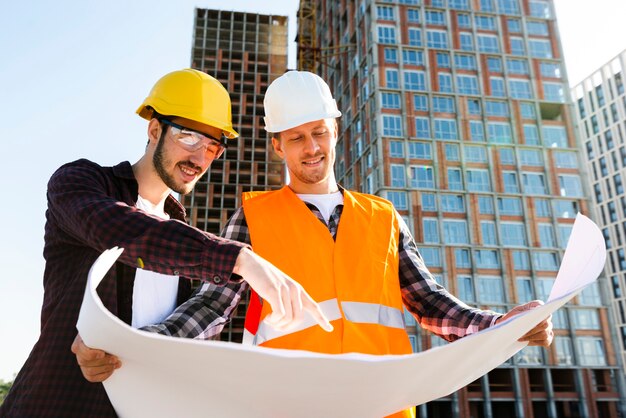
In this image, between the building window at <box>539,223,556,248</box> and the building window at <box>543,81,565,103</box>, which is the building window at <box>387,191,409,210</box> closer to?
the building window at <box>539,223,556,248</box>

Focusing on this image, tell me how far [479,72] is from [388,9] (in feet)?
27.6

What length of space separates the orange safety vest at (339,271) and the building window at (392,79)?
39.1 m

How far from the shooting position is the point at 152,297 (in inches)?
72.0

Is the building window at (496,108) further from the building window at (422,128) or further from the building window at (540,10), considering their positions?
the building window at (540,10)

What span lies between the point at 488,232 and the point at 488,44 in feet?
49.4

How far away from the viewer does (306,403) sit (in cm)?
110

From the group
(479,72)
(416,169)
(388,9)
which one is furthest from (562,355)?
(388,9)

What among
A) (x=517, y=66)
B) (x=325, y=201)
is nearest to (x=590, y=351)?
(x=517, y=66)

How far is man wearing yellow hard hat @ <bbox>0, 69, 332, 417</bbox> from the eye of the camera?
1166 mm

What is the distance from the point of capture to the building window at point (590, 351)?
35.1 meters

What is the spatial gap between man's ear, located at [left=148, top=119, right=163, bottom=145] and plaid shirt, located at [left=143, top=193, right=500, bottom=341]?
43cm

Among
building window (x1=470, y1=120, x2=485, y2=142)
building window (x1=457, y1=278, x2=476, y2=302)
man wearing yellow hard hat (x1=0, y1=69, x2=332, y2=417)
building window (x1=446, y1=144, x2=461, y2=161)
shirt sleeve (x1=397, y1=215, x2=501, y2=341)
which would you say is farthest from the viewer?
building window (x1=470, y1=120, x2=485, y2=142)

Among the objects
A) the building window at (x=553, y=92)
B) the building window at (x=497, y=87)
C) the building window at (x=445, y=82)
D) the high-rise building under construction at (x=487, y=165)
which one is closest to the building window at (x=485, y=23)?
the high-rise building under construction at (x=487, y=165)

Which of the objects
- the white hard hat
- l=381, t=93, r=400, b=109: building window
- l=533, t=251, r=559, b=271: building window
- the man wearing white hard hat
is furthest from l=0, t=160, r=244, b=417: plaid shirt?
l=381, t=93, r=400, b=109: building window
